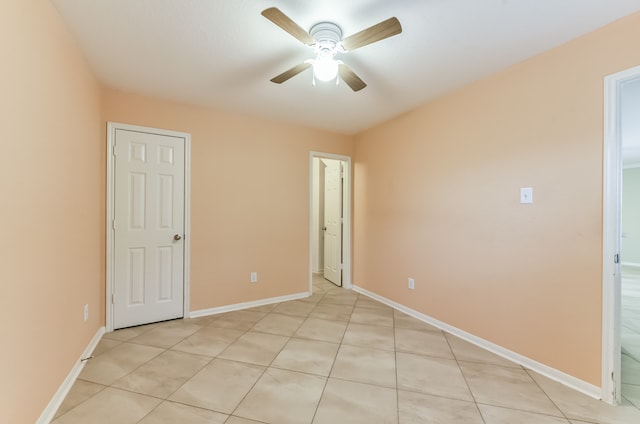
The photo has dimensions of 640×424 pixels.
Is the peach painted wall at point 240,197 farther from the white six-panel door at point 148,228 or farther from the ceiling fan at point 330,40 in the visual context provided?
the ceiling fan at point 330,40

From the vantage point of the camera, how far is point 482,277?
2436 millimetres

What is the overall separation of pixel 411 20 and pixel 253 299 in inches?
126

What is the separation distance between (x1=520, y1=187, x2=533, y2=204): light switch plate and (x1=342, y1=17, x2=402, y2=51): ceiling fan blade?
1541 millimetres

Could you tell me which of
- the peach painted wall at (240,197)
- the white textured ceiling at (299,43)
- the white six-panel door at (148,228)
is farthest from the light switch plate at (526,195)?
the white six-panel door at (148,228)

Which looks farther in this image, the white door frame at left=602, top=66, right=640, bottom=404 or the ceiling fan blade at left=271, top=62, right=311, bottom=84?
the ceiling fan blade at left=271, top=62, right=311, bottom=84

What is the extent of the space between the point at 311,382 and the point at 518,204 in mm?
2055

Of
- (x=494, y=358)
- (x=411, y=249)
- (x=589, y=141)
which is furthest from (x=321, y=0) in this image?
(x=494, y=358)

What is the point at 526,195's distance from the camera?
211 centimetres

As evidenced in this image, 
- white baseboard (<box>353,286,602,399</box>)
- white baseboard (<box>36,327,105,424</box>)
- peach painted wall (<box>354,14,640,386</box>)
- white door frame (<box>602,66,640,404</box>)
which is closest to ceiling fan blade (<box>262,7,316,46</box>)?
peach painted wall (<box>354,14,640,386</box>)

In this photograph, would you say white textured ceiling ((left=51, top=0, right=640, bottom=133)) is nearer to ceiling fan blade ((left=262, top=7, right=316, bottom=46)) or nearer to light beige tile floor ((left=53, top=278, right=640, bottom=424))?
ceiling fan blade ((left=262, top=7, right=316, bottom=46))

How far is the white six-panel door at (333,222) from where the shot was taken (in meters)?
4.39

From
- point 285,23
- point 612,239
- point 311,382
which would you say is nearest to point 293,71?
point 285,23

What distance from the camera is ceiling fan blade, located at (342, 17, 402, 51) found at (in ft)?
4.64

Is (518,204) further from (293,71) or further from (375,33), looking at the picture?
(293,71)
